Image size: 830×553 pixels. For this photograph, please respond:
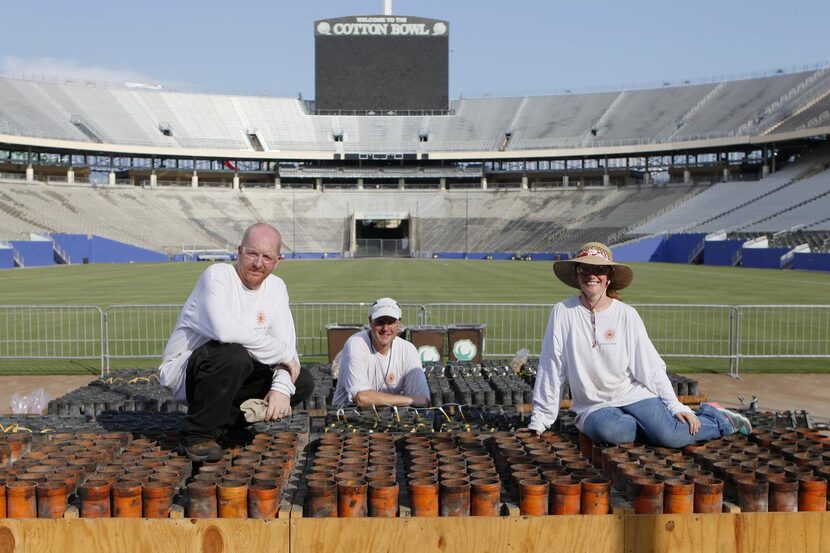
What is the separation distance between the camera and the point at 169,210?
6831cm

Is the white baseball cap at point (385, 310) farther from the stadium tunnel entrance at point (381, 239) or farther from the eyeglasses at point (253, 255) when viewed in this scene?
the stadium tunnel entrance at point (381, 239)

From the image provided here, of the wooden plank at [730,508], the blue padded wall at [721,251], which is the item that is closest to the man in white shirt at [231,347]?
the wooden plank at [730,508]

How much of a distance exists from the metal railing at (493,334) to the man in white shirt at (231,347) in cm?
658

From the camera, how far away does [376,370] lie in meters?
6.65

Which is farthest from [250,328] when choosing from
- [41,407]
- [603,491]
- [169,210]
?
[169,210]

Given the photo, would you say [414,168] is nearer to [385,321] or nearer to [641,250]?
[641,250]

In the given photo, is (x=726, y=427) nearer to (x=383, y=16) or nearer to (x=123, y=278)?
(x=123, y=278)

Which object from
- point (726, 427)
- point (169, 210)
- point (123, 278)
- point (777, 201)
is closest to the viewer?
point (726, 427)

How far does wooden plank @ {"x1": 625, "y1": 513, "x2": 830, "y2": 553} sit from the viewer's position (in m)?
3.98

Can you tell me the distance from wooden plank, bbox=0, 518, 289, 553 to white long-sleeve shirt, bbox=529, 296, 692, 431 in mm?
2166

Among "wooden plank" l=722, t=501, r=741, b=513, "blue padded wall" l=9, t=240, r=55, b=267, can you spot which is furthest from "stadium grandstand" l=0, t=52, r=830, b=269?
"wooden plank" l=722, t=501, r=741, b=513

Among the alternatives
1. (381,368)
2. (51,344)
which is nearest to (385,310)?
(381,368)

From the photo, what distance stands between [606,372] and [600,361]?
9 cm

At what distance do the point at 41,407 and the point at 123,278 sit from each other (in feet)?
87.7
